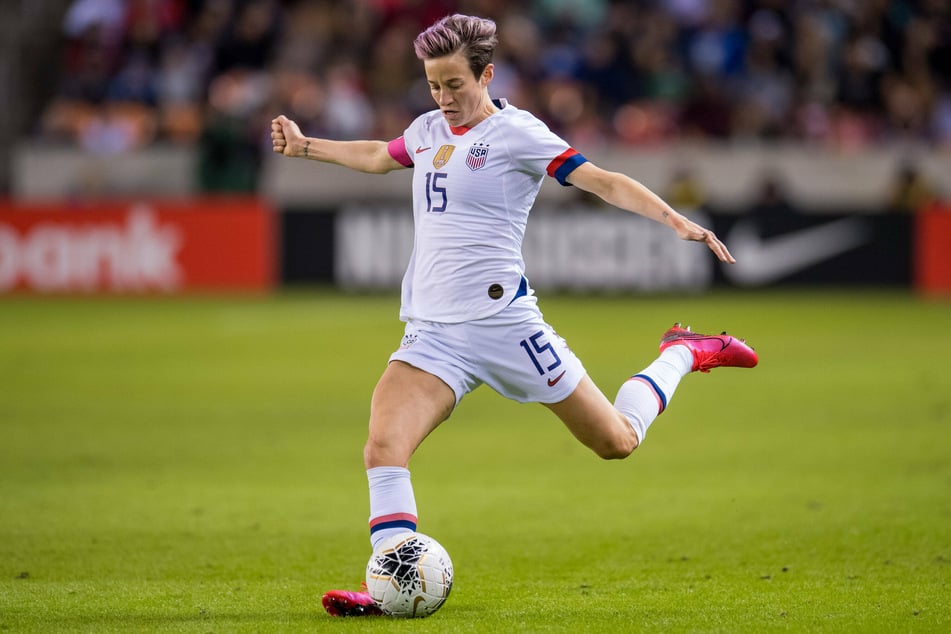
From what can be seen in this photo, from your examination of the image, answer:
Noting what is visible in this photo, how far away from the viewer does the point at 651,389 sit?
6914 mm

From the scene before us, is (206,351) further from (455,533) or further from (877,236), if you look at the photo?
(877,236)

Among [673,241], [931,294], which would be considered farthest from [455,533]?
[931,294]

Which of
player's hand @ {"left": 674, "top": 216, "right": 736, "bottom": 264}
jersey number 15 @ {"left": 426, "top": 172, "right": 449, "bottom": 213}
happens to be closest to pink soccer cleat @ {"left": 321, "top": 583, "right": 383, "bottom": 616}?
jersey number 15 @ {"left": 426, "top": 172, "right": 449, "bottom": 213}

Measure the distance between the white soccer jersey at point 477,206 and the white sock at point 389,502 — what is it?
26.7 inches

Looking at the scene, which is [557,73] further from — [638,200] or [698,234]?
[698,234]

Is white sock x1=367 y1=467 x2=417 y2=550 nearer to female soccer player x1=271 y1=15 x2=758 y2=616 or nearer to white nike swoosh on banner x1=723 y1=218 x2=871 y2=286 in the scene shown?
female soccer player x1=271 y1=15 x2=758 y2=616

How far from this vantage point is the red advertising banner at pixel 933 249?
2275 centimetres

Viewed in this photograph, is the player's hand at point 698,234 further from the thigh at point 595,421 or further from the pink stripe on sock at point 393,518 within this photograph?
the pink stripe on sock at point 393,518

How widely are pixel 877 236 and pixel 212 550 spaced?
17539 millimetres

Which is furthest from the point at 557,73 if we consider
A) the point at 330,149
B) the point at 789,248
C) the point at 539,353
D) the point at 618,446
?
the point at 539,353

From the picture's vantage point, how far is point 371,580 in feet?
19.3

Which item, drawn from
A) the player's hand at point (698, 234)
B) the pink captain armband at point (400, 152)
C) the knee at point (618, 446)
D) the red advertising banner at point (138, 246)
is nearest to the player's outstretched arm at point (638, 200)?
the player's hand at point (698, 234)

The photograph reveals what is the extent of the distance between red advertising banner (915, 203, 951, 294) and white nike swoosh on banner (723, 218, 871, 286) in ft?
2.76

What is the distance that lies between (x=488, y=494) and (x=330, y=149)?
3.03m
